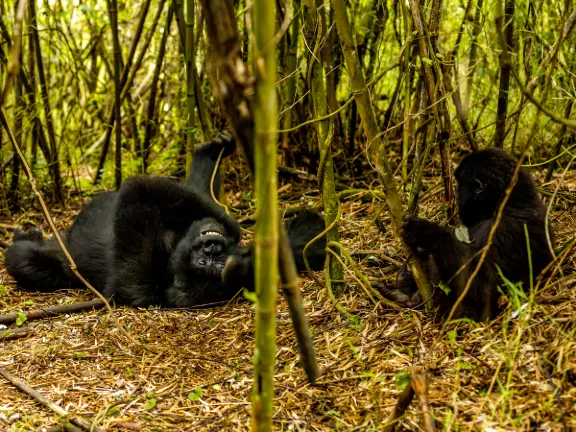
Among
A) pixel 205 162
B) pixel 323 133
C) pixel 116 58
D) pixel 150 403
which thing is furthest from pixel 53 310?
pixel 116 58

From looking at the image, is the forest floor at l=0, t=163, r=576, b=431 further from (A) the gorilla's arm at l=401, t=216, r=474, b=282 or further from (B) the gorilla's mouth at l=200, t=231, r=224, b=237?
(B) the gorilla's mouth at l=200, t=231, r=224, b=237

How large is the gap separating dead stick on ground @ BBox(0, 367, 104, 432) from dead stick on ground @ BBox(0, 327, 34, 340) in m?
0.42

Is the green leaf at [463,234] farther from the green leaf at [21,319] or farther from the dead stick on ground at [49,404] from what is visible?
the green leaf at [21,319]

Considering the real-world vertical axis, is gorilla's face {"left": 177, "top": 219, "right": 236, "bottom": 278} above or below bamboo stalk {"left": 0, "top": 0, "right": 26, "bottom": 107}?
below

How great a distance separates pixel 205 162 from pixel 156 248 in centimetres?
78

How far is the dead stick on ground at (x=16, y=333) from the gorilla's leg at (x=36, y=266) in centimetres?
77

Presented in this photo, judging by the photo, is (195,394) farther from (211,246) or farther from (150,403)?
(211,246)

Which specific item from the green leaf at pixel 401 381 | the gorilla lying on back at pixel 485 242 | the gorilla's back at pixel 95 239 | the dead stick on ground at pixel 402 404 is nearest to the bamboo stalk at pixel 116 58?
the gorilla's back at pixel 95 239

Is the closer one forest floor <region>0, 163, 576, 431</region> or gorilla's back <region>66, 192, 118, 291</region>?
forest floor <region>0, 163, 576, 431</region>

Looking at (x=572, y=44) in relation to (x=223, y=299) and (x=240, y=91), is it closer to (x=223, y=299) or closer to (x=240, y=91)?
(x=223, y=299)

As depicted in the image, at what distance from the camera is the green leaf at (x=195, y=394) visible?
2623mm

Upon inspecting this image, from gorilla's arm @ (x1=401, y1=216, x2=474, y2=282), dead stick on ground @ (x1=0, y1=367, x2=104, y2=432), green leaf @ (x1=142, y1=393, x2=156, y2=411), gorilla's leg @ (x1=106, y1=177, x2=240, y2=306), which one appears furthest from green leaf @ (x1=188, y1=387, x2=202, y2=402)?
gorilla's leg @ (x1=106, y1=177, x2=240, y2=306)

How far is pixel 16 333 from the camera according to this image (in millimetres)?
3387

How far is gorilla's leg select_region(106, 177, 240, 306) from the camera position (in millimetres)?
3889
